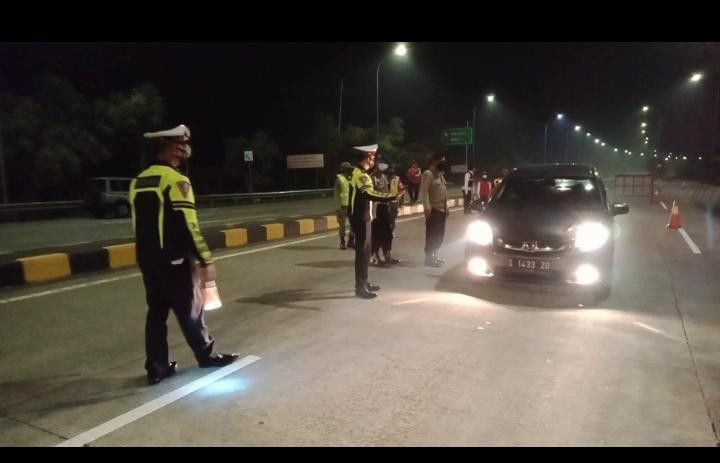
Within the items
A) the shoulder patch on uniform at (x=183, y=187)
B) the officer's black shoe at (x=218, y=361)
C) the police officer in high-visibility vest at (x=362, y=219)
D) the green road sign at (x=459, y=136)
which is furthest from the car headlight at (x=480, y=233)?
the green road sign at (x=459, y=136)

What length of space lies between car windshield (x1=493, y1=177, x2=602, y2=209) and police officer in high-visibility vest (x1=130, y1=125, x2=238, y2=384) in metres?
4.62

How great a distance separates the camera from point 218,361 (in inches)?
173

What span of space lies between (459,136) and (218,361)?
41.3 metres

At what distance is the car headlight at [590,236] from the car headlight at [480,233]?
40.1 inches

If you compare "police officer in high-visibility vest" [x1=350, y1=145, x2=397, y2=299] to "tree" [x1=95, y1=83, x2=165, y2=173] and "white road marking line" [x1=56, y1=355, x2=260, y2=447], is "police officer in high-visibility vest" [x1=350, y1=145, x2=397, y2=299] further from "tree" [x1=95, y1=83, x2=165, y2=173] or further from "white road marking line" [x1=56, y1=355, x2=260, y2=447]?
"tree" [x1=95, y1=83, x2=165, y2=173]

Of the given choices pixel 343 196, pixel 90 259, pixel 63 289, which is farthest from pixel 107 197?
pixel 63 289

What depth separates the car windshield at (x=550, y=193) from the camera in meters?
7.02

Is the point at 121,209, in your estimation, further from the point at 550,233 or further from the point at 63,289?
the point at 550,233

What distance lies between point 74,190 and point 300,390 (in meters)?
24.4

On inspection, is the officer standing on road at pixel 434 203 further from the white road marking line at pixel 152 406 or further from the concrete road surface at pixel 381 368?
the white road marking line at pixel 152 406

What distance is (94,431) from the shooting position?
3.33 metres

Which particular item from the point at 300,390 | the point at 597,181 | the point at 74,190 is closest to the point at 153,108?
the point at 74,190

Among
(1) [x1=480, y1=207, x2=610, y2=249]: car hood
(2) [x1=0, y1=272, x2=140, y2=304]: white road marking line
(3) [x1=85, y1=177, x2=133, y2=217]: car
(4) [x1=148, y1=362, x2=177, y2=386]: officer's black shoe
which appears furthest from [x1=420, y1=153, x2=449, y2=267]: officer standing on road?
(3) [x1=85, y1=177, x2=133, y2=217]: car
